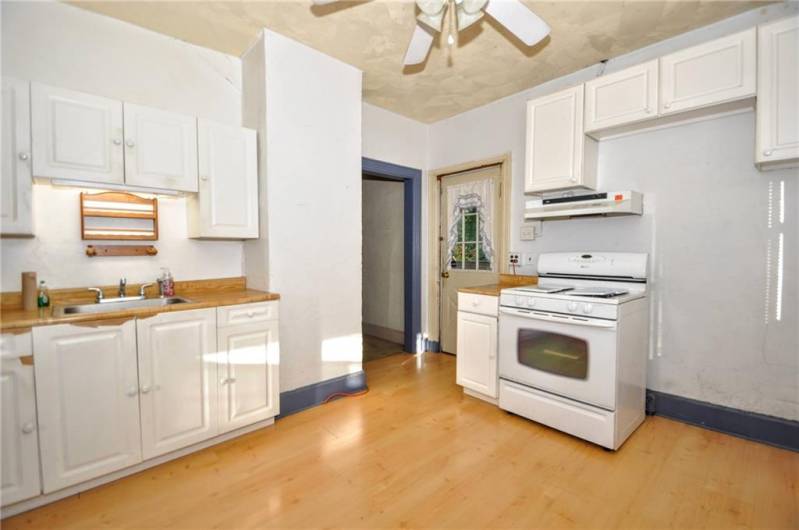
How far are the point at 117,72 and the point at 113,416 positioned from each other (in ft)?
6.77

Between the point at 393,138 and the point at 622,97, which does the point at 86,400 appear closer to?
the point at 393,138

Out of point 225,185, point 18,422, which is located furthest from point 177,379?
point 225,185

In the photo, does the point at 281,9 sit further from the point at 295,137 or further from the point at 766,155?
the point at 766,155

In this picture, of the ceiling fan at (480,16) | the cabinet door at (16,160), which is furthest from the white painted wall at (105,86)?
the ceiling fan at (480,16)

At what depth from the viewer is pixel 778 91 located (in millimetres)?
1912

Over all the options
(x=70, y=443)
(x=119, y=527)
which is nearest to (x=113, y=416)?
Answer: (x=70, y=443)

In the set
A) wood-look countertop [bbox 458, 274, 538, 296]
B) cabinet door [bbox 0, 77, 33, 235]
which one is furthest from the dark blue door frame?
cabinet door [bbox 0, 77, 33, 235]

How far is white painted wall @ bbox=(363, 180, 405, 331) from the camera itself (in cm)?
462

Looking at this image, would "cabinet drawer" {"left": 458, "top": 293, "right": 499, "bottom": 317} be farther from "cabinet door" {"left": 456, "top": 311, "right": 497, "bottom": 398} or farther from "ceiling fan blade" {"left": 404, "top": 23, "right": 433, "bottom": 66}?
"ceiling fan blade" {"left": 404, "top": 23, "right": 433, "bottom": 66}

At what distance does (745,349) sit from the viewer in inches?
88.9

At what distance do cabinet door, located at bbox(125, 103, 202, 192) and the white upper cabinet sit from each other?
96.0 inches

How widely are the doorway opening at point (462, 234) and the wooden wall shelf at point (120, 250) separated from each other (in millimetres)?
2695

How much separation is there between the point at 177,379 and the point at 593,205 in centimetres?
285

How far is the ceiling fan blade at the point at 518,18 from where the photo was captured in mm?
1666
